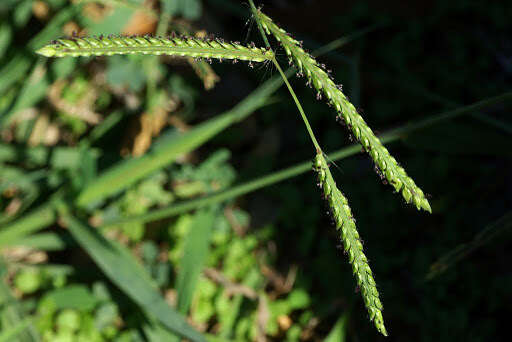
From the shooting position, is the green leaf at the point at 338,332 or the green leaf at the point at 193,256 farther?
the green leaf at the point at 193,256

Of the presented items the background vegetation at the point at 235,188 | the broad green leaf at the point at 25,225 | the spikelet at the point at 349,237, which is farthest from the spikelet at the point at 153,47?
the broad green leaf at the point at 25,225

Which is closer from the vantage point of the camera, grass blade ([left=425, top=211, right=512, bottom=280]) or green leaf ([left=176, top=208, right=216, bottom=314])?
grass blade ([left=425, top=211, right=512, bottom=280])

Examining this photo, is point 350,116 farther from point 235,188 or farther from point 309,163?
point 235,188

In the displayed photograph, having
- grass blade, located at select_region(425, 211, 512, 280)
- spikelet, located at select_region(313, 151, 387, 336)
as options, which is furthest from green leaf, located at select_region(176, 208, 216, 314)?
spikelet, located at select_region(313, 151, 387, 336)

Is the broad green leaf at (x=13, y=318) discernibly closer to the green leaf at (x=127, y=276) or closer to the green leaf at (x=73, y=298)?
the green leaf at (x=73, y=298)

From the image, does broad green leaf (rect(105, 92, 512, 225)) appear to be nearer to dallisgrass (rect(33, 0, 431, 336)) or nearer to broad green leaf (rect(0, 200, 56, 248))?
broad green leaf (rect(0, 200, 56, 248))

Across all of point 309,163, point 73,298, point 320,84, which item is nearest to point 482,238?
point 309,163
